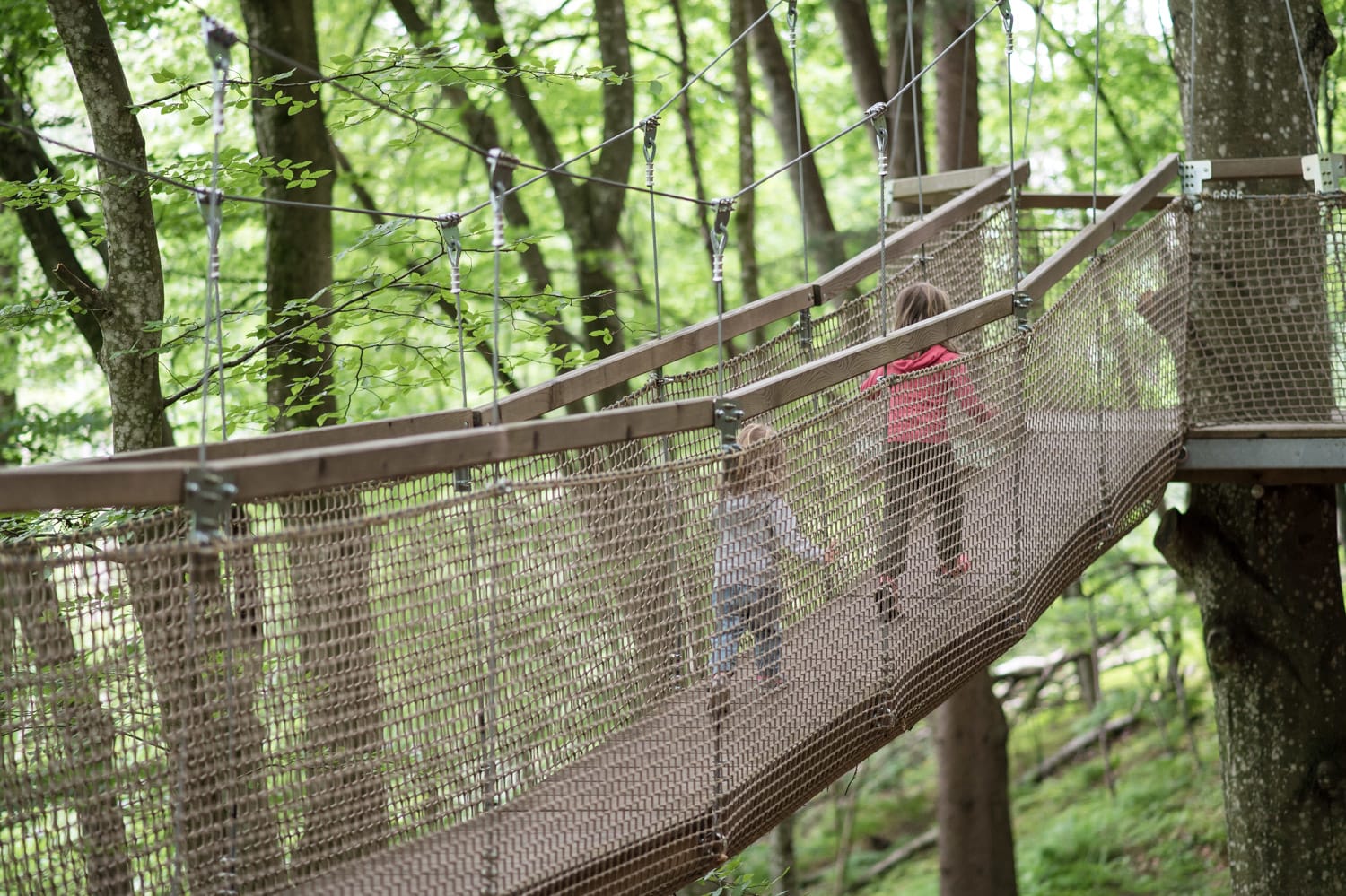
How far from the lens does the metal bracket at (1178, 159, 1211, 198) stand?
4.35 m

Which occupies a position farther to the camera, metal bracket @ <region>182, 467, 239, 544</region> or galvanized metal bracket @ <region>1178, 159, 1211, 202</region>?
galvanized metal bracket @ <region>1178, 159, 1211, 202</region>

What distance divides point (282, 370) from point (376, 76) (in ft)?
3.64

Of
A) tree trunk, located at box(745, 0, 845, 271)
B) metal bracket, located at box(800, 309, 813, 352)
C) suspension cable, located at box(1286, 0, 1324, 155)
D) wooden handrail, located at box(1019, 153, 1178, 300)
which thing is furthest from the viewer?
tree trunk, located at box(745, 0, 845, 271)

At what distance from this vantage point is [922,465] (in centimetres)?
321

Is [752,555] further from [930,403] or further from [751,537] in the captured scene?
[930,403]

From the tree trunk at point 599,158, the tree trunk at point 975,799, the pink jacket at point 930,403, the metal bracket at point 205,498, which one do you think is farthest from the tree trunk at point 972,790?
the metal bracket at point 205,498

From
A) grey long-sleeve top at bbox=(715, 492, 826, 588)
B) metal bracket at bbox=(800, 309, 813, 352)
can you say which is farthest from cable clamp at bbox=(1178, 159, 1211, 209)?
grey long-sleeve top at bbox=(715, 492, 826, 588)

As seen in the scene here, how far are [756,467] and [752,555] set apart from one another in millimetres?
183

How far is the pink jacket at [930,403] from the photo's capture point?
3117mm

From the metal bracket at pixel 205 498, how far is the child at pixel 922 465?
1547 mm

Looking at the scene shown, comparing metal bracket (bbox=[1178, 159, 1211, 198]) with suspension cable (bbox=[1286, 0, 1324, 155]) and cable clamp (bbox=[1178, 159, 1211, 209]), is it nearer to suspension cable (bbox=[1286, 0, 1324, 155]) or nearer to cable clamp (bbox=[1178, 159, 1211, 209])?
cable clamp (bbox=[1178, 159, 1211, 209])

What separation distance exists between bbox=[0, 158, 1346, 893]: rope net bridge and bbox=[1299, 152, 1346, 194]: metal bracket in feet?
3.96

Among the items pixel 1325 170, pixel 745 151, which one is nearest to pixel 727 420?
pixel 1325 170

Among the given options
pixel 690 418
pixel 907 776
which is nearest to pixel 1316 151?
pixel 690 418
